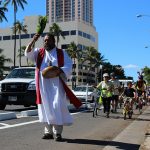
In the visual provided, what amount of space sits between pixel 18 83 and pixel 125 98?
4.37 m

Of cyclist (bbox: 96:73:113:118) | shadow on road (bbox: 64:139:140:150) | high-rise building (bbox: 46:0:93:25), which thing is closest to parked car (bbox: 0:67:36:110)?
cyclist (bbox: 96:73:113:118)

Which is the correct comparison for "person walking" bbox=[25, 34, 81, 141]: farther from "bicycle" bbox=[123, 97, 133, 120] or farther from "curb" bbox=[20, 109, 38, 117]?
"bicycle" bbox=[123, 97, 133, 120]

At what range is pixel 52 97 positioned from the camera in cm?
834

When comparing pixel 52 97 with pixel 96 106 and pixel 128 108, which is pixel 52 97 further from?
pixel 96 106

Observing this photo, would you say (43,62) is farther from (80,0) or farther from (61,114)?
(80,0)

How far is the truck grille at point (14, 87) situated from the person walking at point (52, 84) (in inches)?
381

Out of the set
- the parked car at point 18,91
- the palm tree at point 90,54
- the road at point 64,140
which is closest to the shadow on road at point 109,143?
the road at point 64,140

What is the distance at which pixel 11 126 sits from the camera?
38.0 feet

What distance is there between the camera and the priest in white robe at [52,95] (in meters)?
8.28

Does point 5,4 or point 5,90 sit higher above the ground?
point 5,4

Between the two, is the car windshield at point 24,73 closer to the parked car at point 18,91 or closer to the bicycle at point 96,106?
the parked car at point 18,91

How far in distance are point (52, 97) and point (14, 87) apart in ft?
33.7

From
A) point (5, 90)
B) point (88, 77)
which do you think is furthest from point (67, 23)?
point (5, 90)

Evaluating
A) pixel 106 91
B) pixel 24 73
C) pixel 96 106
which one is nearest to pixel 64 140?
pixel 106 91
